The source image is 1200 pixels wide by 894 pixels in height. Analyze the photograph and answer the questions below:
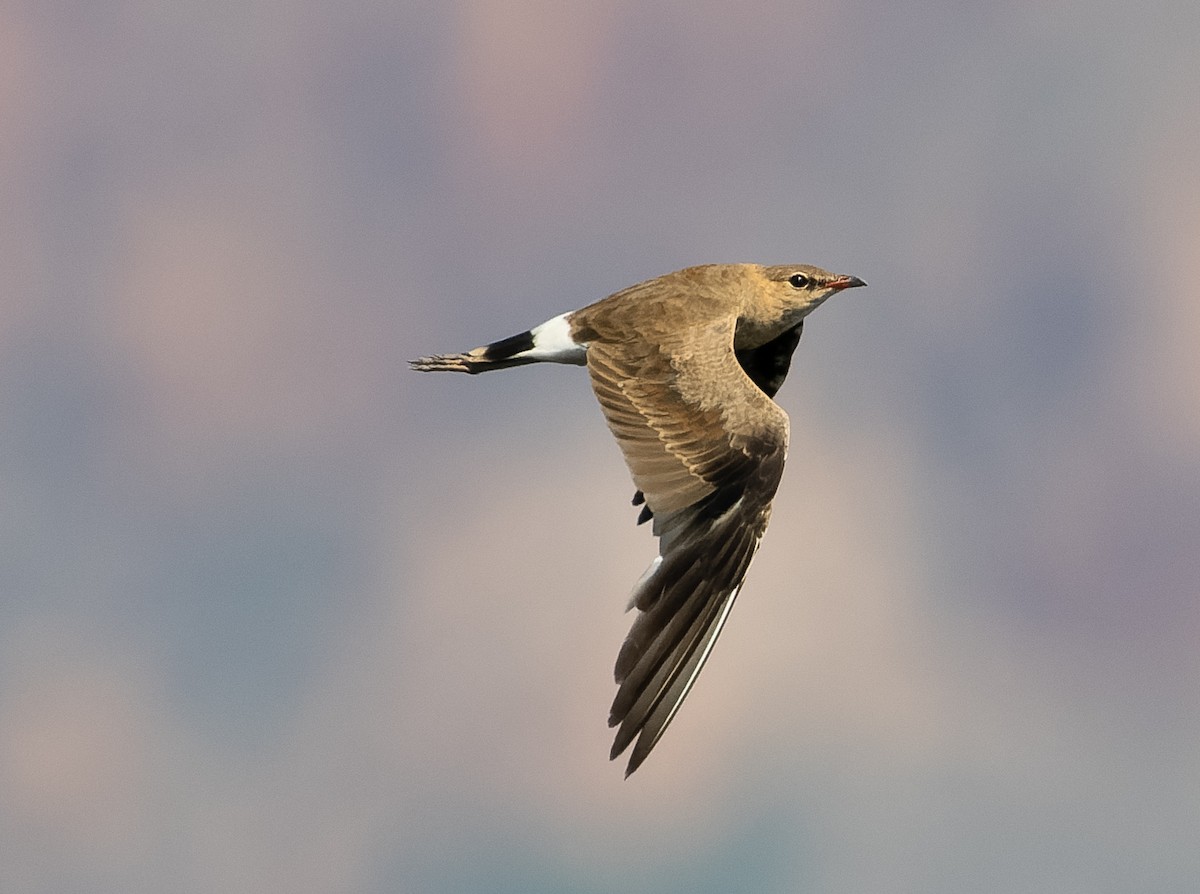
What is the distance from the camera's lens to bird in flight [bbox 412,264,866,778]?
411 inches

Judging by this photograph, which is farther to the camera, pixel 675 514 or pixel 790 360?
pixel 790 360

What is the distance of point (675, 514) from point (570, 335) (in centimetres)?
277

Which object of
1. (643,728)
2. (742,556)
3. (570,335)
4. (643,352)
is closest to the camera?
(643,728)

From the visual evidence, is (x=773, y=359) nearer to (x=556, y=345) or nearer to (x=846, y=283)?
(x=846, y=283)

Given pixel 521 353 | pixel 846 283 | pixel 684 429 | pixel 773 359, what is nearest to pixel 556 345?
pixel 521 353

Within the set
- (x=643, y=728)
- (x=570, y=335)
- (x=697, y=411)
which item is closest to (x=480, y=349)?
(x=570, y=335)

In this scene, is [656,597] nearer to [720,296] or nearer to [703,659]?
[703,659]

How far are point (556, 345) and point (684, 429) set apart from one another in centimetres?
238

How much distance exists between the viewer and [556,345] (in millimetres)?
13461

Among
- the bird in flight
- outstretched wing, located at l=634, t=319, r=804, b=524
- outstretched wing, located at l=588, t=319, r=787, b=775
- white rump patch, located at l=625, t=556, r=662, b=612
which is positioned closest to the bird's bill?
the bird in flight

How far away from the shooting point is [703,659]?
10555 millimetres

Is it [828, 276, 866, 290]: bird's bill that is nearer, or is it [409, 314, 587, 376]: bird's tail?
[409, 314, 587, 376]: bird's tail

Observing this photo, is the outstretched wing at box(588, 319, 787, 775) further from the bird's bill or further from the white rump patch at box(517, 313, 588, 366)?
the bird's bill

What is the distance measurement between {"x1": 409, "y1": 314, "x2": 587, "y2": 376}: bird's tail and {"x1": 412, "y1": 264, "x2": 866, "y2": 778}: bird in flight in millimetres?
19
